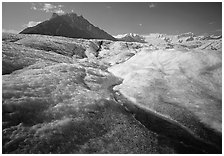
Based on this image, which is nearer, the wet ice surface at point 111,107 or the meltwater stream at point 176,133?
the wet ice surface at point 111,107

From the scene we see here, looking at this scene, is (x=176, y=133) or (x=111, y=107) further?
(x=111, y=107)

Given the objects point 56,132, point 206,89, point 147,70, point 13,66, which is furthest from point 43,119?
point 206,89

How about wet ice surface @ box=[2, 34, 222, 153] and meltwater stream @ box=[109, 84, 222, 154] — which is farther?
meltwater stream @ box=[109, 84, 222, 154]

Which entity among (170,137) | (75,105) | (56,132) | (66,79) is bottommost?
(170,137)

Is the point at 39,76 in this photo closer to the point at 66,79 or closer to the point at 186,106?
the point at 66,79

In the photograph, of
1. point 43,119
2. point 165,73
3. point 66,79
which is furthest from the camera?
point 165,73
